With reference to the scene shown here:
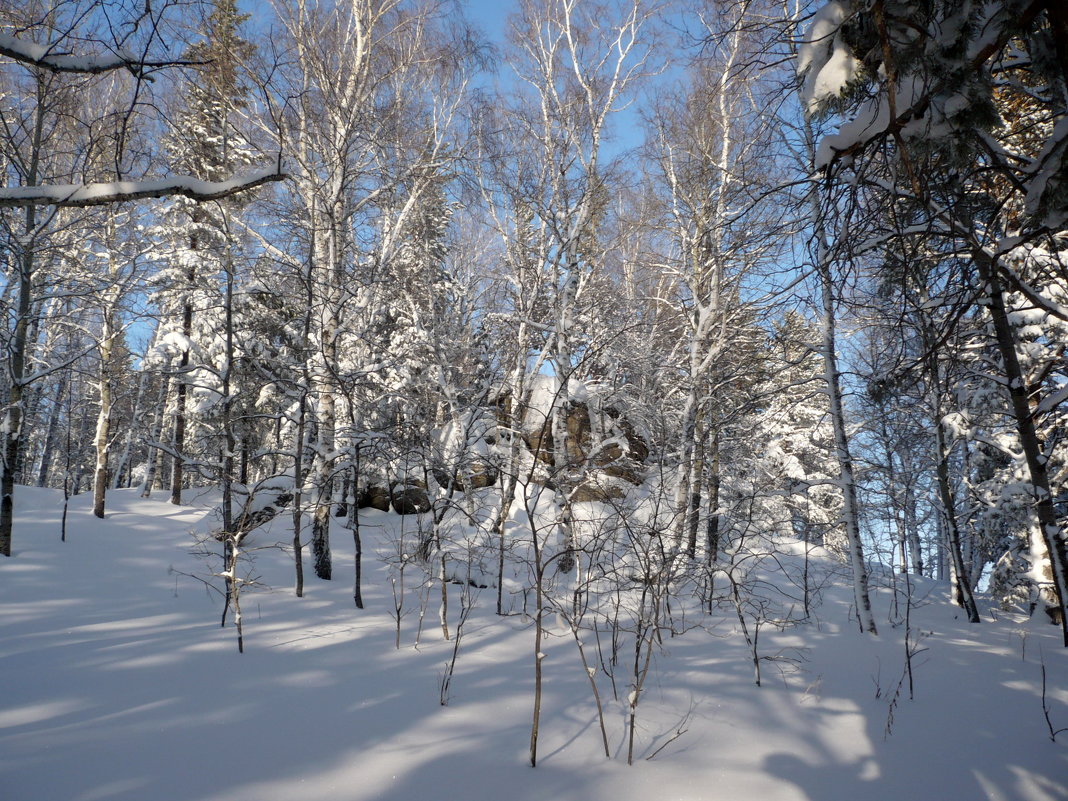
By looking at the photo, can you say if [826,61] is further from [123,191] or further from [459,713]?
[459,713]

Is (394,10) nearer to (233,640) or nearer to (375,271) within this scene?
(375,271)

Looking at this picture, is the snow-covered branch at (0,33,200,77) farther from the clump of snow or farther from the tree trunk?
the tree trunk

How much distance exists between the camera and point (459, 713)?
4199 millimetres

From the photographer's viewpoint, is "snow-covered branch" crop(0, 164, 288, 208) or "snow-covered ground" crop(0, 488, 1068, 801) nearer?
"snow-covered branch" crop(0, 164, 288, 208)

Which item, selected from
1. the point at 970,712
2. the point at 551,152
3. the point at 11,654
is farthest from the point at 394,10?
the point at 970,712

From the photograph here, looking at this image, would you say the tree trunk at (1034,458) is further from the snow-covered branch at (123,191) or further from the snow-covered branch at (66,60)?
the snow-covered branch at (66,60)

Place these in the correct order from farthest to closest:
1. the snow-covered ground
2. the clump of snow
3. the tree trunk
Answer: the tree trunk, the snow-covered ground, the clump of snow

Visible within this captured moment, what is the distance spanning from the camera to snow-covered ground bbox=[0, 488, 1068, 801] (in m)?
3.23

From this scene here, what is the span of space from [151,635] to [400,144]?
8600 millimetres

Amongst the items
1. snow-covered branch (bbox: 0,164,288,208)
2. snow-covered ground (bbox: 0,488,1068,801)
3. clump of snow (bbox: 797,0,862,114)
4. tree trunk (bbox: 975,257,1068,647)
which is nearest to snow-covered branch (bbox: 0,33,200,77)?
snow-covered branch (bbox: 0,164,288,208)

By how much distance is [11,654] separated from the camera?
513cm

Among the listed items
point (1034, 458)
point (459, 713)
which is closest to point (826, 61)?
point (459, 713)

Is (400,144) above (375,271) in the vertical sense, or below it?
above

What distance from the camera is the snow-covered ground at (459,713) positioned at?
10.6ft
